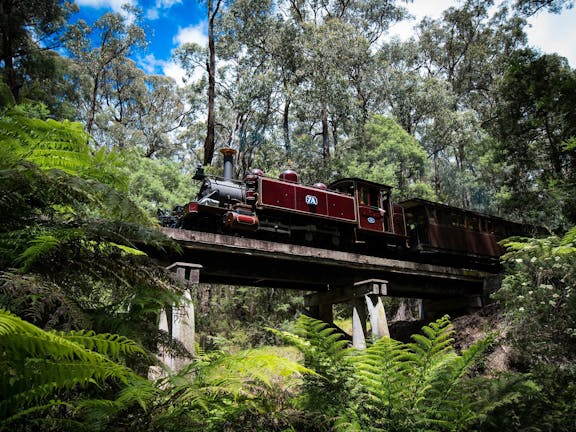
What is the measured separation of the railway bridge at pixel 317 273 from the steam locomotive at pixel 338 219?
114 cm

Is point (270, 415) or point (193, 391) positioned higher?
point (193, 391)

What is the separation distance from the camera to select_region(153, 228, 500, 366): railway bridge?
24.8 feet

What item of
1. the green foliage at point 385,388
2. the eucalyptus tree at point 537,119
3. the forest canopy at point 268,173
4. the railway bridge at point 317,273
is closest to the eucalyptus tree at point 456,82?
the forest canopy at point 268,173

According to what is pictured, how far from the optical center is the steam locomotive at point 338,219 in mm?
10383

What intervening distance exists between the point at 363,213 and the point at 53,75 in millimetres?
15675

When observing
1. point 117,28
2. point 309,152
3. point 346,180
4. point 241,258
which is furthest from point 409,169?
point 117,28

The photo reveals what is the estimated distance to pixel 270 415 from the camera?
234 centimetres

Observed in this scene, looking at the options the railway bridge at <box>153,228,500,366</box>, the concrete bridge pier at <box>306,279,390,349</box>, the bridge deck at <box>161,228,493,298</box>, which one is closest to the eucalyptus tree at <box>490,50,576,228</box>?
the railway bridge at <box>153,228,500,366</box>

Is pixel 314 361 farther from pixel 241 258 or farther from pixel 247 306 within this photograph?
pixel 247 306

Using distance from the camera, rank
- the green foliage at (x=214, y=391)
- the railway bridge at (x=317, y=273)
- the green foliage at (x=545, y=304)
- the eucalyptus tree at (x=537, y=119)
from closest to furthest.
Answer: the green foliage at (x=214, y=391) < the green foliage at (x=545, y=304) < the railway bridge at (x=317, y=273) < the eucalyptus tree at (x=537, y=119)

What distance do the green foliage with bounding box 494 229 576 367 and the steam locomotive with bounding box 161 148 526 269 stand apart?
4350 mm

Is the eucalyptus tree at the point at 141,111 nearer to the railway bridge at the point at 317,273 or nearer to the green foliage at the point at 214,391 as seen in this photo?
the railway bridge at the point at 317,273

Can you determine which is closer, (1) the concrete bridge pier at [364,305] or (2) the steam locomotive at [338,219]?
(1) the concrete bridge pier at [364,305]

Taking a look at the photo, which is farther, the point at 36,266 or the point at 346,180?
the point at 346,180
